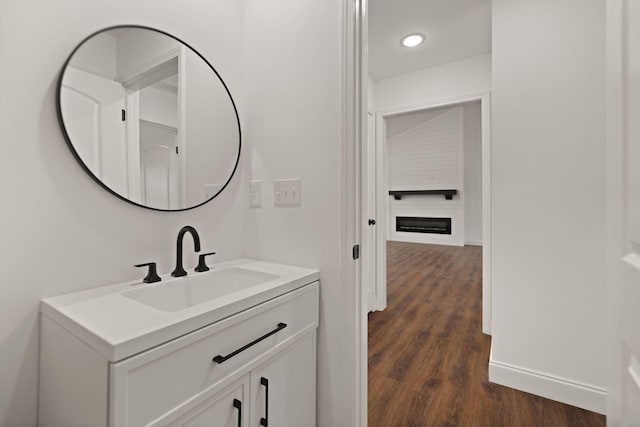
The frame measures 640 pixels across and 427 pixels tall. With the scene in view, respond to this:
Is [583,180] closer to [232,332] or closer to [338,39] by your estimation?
[338,39]

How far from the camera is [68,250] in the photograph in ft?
3.16

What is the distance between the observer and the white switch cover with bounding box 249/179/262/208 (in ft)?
4.87

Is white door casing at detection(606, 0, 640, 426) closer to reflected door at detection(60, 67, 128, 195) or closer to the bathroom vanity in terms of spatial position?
the bathroom vanity

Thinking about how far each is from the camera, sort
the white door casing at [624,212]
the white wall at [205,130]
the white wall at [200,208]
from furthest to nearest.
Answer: the white wall at [205,130] → the white wall at [200,208] → the white door casing at [624,212]

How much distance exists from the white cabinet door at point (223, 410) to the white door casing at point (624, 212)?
93 centimetres

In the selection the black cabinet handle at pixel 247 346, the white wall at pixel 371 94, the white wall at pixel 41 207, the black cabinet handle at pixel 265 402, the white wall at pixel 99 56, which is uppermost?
the white wall at pixel 371 94

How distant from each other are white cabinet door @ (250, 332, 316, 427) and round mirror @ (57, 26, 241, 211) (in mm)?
754

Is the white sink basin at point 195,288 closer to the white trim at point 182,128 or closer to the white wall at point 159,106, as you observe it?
the white trim at point 182,128

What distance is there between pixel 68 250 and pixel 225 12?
1.28m

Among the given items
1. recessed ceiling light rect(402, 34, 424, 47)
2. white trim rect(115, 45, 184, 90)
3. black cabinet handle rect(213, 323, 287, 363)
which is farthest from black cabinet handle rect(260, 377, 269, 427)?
recessed ceiling light rect(402, 34, 424, 47)

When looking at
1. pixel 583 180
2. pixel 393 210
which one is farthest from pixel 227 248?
pixel 393 210

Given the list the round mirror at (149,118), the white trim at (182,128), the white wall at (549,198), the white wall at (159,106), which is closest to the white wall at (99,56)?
the round mirror at (149,118)

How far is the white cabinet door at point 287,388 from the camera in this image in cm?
96

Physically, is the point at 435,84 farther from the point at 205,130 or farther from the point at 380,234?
the point at 205,130
